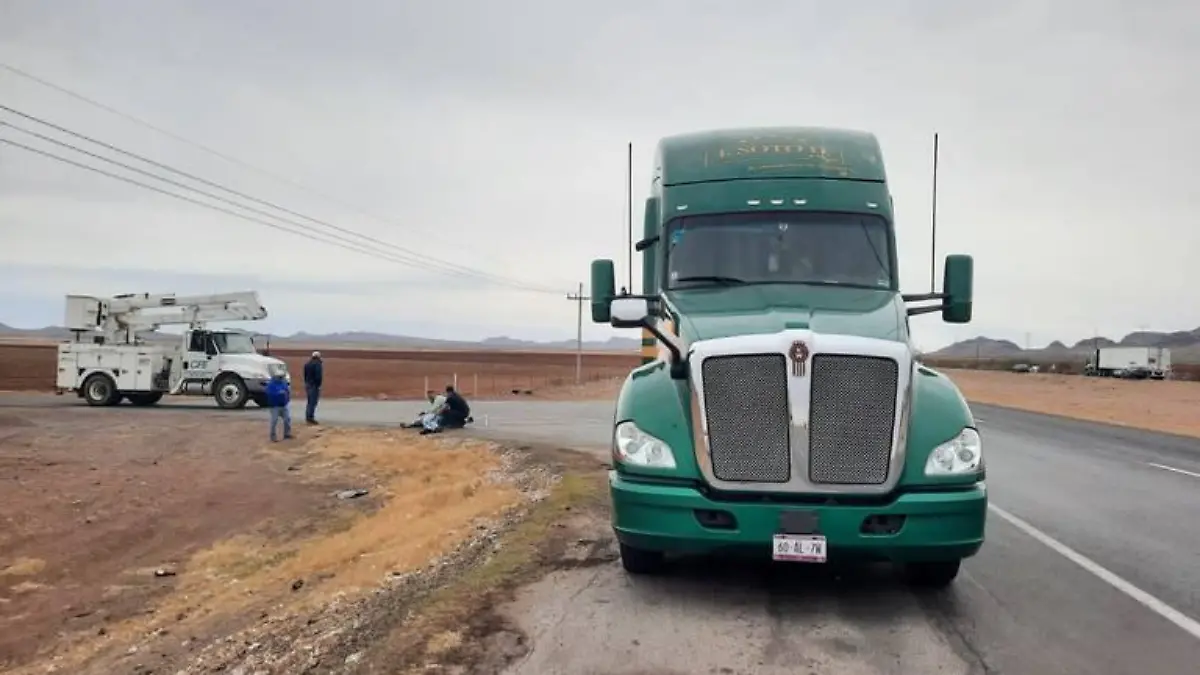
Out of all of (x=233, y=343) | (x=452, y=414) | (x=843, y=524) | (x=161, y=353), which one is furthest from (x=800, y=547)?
(x=161, y=353)

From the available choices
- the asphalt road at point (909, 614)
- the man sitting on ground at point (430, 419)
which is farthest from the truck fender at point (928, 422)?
the man sitting on ground at point (430, 419)

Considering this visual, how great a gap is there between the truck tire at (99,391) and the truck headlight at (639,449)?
98.2 feet

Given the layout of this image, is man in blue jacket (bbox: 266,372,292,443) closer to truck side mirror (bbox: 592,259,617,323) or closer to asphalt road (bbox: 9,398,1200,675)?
truck side mirror (bbox: 592,259,617,323)

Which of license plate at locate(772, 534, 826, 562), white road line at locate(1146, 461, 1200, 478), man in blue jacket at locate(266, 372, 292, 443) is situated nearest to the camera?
license plate at locate(772, 534, 826, 562)

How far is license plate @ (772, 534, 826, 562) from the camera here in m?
5.45

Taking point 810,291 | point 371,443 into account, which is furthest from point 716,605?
point 371,443

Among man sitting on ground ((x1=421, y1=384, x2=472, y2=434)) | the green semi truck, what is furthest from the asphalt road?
man sitting on ground ((x1=421, y1=384, x2=472, y2=434))

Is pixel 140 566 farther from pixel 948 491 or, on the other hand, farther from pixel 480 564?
pixel 948 491

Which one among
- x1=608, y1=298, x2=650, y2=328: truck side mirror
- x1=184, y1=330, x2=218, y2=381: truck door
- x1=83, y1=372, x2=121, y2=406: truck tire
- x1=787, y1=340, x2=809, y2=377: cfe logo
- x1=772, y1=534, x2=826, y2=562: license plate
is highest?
x1=608, y1=298, x2=650, y2=328: truck side mirror

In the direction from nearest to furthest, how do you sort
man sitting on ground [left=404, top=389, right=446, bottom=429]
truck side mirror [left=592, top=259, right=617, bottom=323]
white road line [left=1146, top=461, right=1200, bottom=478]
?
truck side mirror [left=592, top=259, right=617, bottom=323]
white road line [left=1146, top=461, right=1200, bottom=478]
man sitting on ground [left=404, top=389, right=446, bottom=429]

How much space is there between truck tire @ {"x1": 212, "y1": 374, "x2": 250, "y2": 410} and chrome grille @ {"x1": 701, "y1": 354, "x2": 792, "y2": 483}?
89.4 ft

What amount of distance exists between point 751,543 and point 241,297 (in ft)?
94.5

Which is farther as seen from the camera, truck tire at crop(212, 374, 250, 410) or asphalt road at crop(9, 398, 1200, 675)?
truck tire at crop(212, 374, 250, 410)

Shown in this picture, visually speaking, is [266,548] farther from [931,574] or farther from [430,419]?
[430,419]
